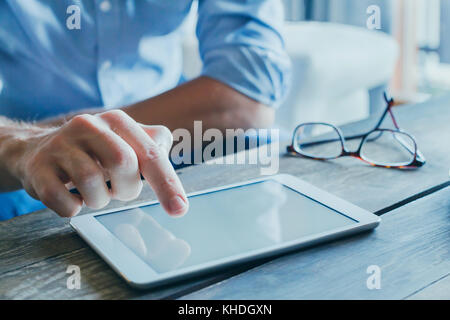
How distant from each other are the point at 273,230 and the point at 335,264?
59 mm

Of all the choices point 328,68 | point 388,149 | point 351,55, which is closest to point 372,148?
point 388,149

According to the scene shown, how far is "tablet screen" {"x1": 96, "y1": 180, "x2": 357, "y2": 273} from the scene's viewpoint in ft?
1.21

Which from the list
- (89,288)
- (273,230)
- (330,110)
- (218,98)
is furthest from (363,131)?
(330,110)

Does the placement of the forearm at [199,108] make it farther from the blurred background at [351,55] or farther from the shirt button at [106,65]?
the blurred background at [351,55]

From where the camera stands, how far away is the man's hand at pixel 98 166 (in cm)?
39

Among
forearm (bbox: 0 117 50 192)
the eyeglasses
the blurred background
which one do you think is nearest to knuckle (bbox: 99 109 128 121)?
forearm (bbox: 0 117 50 192)

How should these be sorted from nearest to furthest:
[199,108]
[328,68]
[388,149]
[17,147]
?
[17,147]
[388,149]
[199,108]
[328,68]

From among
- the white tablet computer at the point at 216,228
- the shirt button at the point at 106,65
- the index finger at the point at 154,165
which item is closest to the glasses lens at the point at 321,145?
the white tablet computer at the point at 216,228

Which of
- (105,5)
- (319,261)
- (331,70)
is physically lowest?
(331,70)

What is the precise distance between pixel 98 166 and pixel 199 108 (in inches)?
14.6

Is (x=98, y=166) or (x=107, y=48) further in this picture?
(x=107, y=48)

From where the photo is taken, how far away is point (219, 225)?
413 mm

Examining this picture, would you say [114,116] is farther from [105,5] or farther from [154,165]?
[105,5]

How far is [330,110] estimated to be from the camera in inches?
63.1
